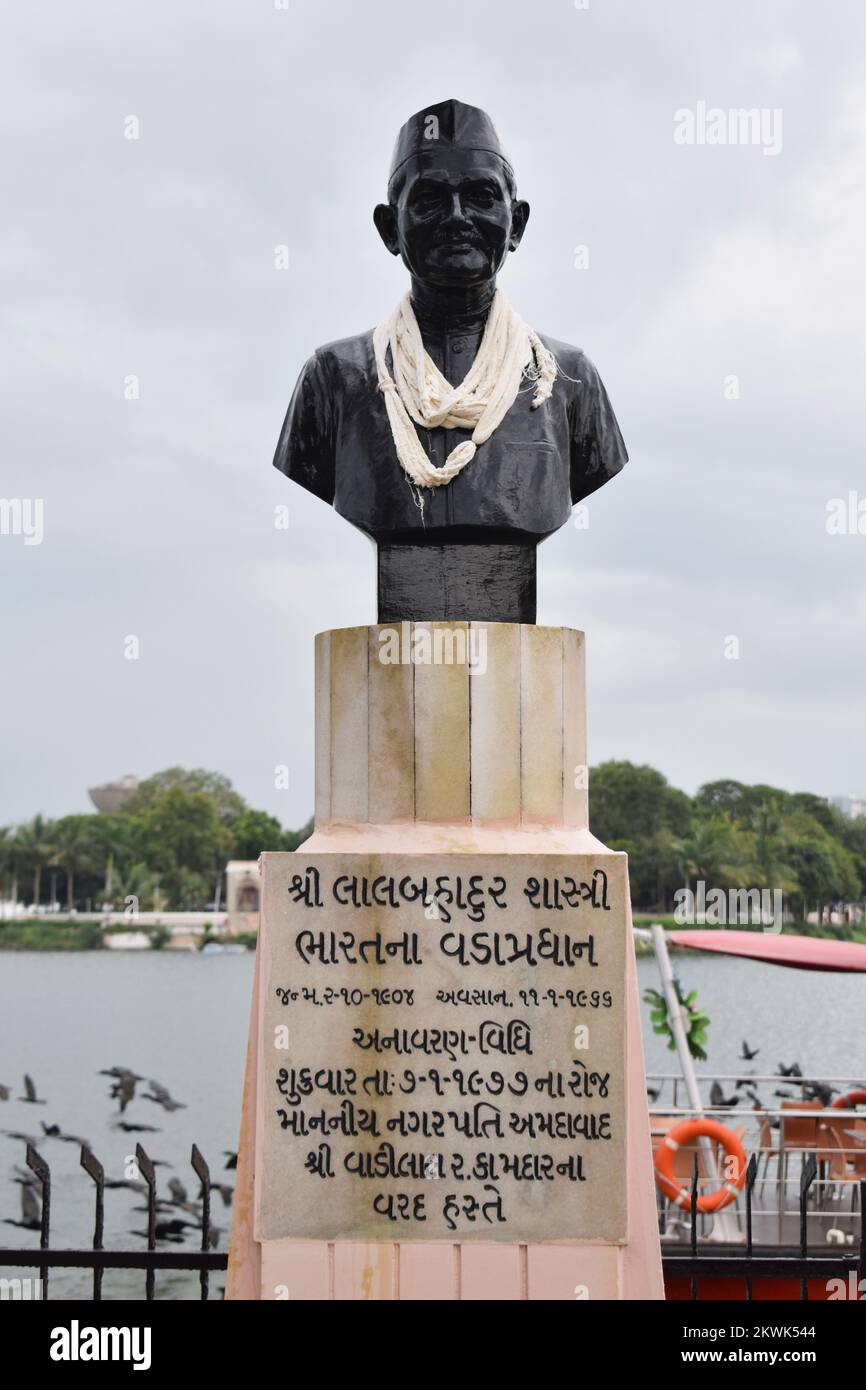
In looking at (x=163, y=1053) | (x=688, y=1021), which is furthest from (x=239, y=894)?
(x=688, y=1021)

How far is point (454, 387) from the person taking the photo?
5.15 metres

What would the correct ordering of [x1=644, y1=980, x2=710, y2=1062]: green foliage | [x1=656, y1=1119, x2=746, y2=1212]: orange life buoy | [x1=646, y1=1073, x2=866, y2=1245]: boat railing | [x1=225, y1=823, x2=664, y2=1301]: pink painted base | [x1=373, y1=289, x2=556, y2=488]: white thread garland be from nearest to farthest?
[x1=225, y1=823, x2=664, y2=1301]: pink painted base < [x1=373, y1=289, x2=556, y2=488]: white thread garland < [x1=656, y1=1119, x2=746, y2=1212]: orange life buoy < [x1=646, y1=1073, x2=866, y2=1245]: boat railing < [x1=644, y1=980, x2=710, y2=1062]: green foliage

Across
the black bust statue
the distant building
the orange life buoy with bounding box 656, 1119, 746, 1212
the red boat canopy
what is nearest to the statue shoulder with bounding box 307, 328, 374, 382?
the black bust statue

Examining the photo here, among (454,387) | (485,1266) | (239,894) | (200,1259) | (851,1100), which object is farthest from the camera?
(239,894)

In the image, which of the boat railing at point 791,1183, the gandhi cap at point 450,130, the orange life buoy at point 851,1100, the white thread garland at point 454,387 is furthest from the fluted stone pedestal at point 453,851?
the orange life buoy at point 851,1100

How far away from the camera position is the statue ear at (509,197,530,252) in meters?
5.23

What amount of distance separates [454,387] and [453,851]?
1720mm

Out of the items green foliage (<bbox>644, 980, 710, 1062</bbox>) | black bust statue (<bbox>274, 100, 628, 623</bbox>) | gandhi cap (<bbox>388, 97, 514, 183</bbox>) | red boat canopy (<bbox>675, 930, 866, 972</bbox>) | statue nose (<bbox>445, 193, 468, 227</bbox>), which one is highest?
gandhi cap (<bbox>388, 97, 514, 183</bbox>)

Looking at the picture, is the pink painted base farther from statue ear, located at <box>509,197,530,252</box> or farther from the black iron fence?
statue ear, located at <box>509,197,530,252</box>

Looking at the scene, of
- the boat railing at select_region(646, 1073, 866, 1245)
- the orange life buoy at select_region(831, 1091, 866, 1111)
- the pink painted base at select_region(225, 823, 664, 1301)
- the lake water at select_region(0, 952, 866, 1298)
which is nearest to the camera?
the pink painted base at select_region(225, 823, 664, 1301)

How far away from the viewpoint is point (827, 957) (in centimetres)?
1191

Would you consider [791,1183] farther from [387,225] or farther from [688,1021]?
[387,225]

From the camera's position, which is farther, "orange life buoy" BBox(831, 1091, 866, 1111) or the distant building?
the distant building

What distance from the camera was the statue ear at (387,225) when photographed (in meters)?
5.21
